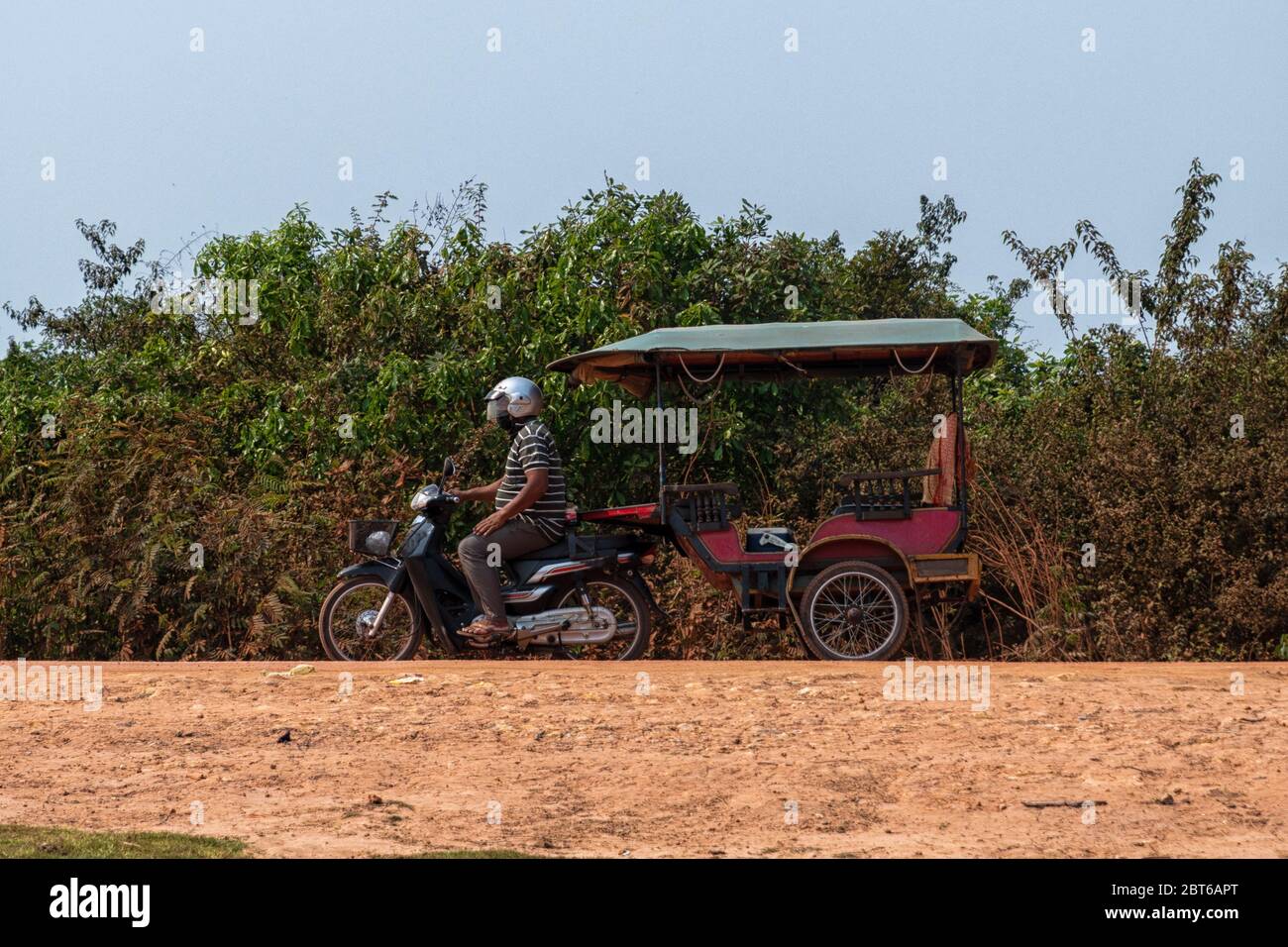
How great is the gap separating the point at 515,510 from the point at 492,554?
1.17 ft

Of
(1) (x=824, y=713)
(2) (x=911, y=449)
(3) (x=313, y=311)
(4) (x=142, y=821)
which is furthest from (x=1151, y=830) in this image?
(3) (x=313, y=311)

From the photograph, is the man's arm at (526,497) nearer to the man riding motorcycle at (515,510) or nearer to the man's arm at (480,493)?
the man riding motorcycle at (515,510)

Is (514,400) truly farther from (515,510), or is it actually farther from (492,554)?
(492,554)

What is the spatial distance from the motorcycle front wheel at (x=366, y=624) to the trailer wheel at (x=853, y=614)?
9.75 ft

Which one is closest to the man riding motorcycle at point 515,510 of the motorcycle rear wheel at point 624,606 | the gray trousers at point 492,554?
the gray trousers at point 492,554

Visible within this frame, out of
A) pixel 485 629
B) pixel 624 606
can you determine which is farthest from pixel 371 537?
pixel 624 606

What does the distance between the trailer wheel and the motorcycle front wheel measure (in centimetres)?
297

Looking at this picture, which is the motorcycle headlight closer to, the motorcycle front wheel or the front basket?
the front basket

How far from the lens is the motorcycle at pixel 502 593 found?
39.6 ft

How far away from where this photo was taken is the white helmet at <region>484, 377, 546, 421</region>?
12.2 metres

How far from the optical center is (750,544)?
1269 centimetres

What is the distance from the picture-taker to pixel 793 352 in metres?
12.5

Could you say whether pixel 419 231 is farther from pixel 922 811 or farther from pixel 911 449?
pixel 922 811

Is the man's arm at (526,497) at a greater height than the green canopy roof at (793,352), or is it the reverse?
the green canopy roof at (793,352)
